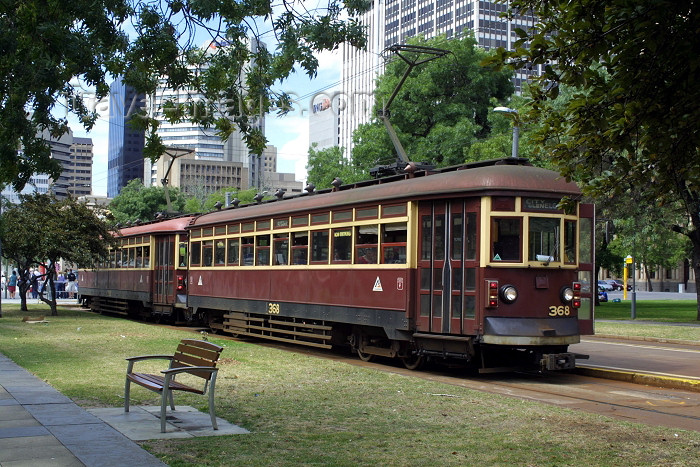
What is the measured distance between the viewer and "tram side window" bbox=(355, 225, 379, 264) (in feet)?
49.9

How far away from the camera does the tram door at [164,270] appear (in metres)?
26.2

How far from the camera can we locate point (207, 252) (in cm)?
2302

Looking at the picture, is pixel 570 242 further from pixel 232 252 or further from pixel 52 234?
pixel 52 234

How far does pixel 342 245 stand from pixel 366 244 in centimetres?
88

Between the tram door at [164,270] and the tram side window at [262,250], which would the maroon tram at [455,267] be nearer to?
the tram side window at [262,250]

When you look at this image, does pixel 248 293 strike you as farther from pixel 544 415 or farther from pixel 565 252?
pixel 544 415

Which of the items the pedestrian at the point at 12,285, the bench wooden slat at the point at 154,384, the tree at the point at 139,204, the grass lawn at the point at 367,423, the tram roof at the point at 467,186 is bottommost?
the grass lawn at the point at 367,423

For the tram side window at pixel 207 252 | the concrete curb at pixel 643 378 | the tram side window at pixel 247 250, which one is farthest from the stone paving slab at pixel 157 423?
the tram side window at pixel 207 252

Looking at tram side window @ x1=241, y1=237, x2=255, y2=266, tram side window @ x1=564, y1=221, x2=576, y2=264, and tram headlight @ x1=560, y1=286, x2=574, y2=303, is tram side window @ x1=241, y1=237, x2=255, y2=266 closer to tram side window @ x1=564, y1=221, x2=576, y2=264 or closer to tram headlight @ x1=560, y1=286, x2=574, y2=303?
tram side window @ x1=564, y1=221, x2=576, y2=264

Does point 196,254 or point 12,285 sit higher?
point 196,254

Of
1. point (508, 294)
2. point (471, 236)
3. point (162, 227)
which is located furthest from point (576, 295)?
point (162, 227)

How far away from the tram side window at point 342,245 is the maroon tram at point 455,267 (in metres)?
0.02

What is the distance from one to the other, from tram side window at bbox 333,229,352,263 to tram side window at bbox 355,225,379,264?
0.84 ft

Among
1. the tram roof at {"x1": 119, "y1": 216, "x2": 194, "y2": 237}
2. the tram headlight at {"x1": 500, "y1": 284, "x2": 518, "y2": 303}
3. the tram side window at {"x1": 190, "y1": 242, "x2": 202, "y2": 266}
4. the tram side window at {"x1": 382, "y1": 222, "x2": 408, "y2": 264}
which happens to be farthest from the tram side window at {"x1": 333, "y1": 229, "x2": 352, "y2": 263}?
the tram roof at {"x1": 119, "y1": 216, "x2": 194, "y2": 237}
